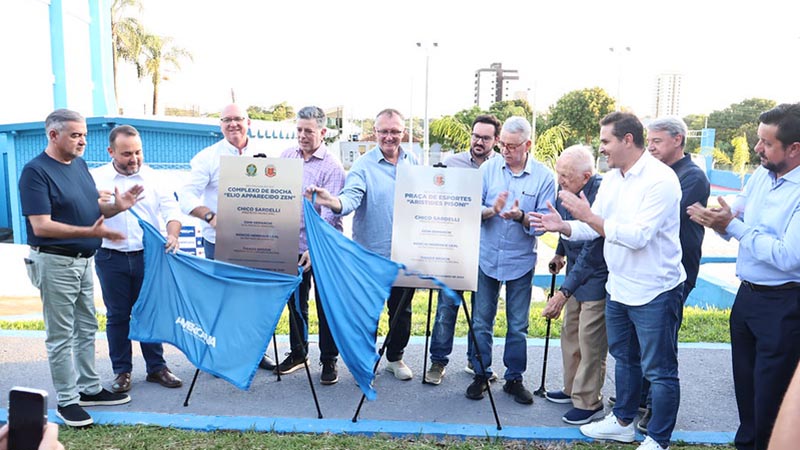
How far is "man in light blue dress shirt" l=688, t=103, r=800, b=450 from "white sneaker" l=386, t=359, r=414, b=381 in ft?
8.63

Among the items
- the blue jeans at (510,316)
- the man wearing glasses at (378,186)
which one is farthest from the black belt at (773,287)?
the man wearing glasses at (378,186)

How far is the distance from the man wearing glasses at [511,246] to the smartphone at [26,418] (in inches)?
144

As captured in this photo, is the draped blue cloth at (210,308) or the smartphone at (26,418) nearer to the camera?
the smartphone at (26,418)

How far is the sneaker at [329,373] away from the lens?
17.0 ft

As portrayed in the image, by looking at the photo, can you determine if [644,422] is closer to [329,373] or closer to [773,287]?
[773,287]

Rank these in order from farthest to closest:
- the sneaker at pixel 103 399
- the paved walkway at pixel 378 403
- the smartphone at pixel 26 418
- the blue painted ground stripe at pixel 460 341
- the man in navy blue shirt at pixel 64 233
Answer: the blue painted ground stripe at pixel 460 341
the sneaker at pixel 103 399
the paved walkway at pixel 378 403
the man in navy blue shirt at pixel 64 233
the smartphone at pixel 26 418

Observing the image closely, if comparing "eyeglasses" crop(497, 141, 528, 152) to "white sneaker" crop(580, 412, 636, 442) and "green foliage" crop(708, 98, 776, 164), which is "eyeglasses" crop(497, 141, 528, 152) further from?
"green foliage" crop(708, 98, 776, 164)

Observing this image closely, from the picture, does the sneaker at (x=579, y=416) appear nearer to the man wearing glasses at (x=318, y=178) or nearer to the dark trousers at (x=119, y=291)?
the man wearing glasses at (x=318, y=178)

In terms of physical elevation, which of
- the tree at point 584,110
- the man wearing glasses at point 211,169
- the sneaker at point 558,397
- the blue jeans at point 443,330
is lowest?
the sneaker at point 558,397

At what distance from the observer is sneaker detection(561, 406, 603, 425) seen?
4469 millimetres

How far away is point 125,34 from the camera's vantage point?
39.7m

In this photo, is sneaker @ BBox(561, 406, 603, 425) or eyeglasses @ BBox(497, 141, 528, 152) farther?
eyeglasses @ BBox(497, 141, 528, 152)

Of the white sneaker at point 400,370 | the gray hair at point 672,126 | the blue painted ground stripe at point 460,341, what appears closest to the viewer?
the gray hair at point 672,126

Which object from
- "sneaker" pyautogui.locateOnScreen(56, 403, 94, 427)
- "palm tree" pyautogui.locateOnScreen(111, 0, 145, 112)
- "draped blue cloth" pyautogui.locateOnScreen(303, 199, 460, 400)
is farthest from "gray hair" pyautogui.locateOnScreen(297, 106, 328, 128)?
"palm tree" pyautogui.locateOnScreen(111, 0, 145, 112)
